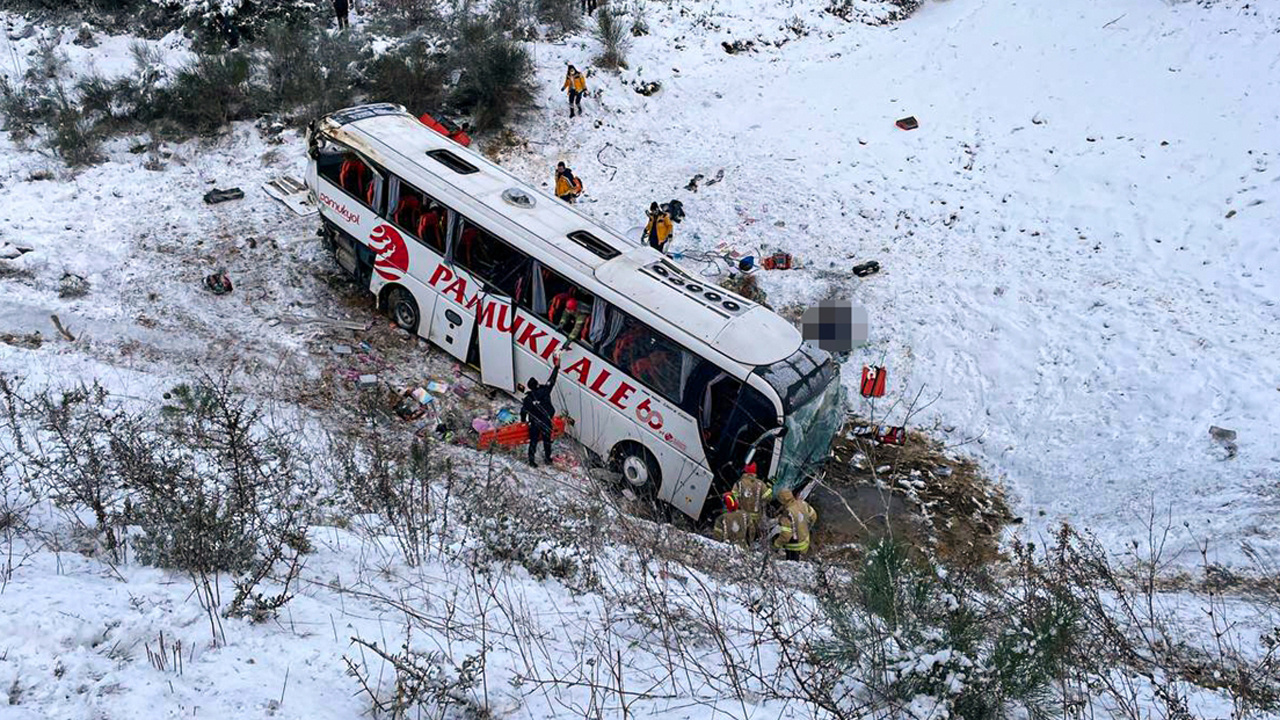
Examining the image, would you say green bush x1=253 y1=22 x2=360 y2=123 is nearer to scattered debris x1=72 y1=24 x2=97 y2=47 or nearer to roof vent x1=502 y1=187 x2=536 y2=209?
scattered debris x1=72 y1=24 x2=97 y2=47

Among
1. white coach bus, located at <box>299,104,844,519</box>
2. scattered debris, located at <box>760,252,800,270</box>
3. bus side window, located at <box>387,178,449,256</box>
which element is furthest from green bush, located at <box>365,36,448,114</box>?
scattered debris, located at <box>760,252,800,270</box>

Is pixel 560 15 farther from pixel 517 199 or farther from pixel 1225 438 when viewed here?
pixel 1225 438

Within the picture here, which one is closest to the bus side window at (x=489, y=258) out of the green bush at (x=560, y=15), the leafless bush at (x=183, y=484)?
the leafless bush at (x=183, y=484)

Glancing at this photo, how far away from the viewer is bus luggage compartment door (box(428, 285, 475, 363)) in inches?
412

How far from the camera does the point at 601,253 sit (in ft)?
31.2

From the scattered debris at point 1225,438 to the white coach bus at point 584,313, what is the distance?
4427 millimetres

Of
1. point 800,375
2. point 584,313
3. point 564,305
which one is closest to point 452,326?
point 564,305

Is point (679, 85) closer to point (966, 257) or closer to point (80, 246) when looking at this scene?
point (966, 257)

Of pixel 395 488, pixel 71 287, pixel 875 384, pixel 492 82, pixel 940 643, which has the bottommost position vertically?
pixel 71 287

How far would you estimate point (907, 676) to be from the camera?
458cm

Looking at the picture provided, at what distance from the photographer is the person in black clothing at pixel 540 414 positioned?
9.37m

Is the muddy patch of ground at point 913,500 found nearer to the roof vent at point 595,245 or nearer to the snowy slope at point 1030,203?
the snowy slope at point 1030,203

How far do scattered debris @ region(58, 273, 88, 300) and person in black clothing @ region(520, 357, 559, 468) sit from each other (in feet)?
20.5

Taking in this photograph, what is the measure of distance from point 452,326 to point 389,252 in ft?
4.24
